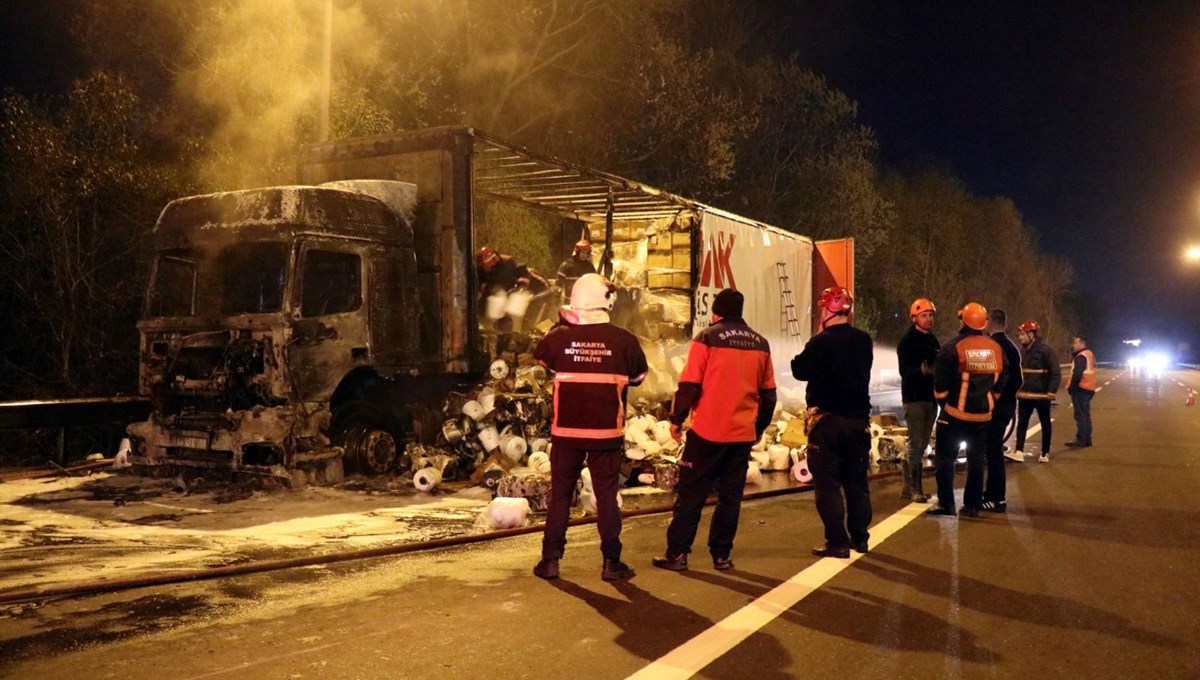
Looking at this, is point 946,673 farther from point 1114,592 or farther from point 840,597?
point 1114,592

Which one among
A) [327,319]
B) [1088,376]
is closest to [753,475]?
[327,319]

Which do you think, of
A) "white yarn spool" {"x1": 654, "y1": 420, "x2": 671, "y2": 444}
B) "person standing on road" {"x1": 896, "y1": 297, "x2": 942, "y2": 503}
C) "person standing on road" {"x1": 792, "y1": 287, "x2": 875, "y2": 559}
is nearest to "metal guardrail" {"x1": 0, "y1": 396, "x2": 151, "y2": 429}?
"white yarn spool" {"x1": 654, "y1": 420, "x2": 671, "y2": 444}

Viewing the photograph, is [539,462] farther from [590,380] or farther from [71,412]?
[71,412]

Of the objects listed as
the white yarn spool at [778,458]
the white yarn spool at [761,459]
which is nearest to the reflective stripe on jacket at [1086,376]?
the white yarn spool at [778,458]

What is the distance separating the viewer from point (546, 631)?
470cm

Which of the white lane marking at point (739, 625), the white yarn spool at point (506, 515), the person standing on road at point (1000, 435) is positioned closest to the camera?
the white lane marking at point (739, 625)

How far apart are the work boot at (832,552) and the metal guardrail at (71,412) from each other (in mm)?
7022

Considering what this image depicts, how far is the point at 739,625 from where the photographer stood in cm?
482

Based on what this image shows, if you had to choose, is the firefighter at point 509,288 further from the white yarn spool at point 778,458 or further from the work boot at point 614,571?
the work boot at point 614,571

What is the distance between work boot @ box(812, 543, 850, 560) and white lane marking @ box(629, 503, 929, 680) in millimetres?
54

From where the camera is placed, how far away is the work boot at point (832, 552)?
21.2 feet

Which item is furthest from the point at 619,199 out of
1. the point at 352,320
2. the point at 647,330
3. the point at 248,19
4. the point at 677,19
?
the point at 677,19

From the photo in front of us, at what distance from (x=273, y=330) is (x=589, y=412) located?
4228 millimetres

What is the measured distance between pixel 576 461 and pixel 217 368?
4.66 m
